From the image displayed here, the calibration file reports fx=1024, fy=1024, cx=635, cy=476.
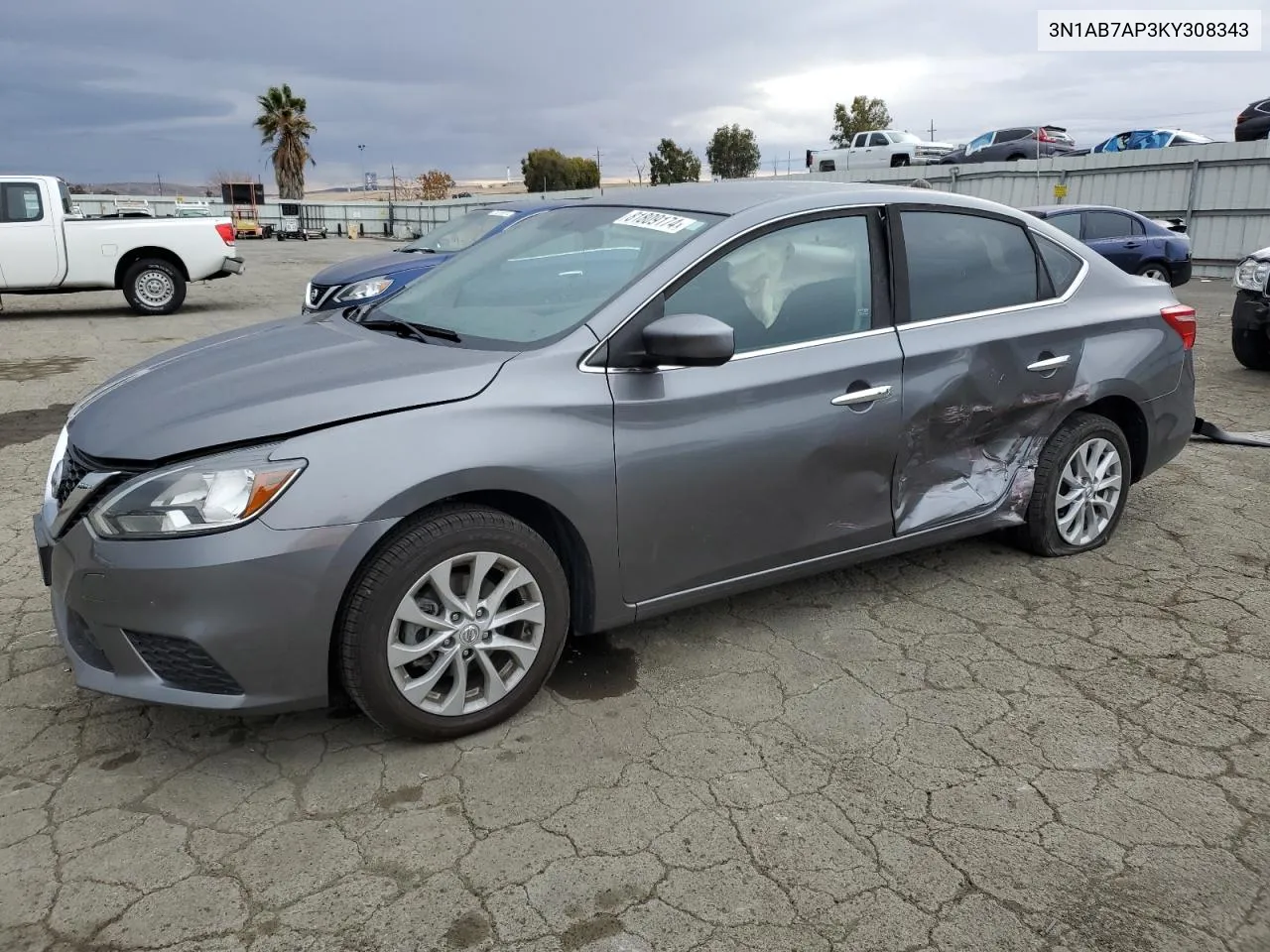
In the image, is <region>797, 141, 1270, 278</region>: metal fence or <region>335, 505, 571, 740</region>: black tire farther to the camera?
<region>797, 141, 1270, 278</region>: metal fence

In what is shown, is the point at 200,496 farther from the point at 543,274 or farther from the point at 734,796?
the point at 734,796

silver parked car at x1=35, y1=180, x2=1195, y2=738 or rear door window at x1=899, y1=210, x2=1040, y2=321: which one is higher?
rear door window at x1=899, y1=210, x2=1040, y2=321

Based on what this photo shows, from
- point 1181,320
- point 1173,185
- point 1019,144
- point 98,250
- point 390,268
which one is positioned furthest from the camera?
point 1019,144

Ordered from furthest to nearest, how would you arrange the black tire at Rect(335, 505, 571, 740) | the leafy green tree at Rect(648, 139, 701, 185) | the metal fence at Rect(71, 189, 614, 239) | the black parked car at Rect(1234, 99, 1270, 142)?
1. the leafy green tree at Rect(648, 139, 701, 185)
2. the metal fence at Rect(71, 189, 614, 239)
3. the black parked car at Rect(1234, 99, 1270, 142)
4. the black tire at Rect(335, 505, 571, 740)

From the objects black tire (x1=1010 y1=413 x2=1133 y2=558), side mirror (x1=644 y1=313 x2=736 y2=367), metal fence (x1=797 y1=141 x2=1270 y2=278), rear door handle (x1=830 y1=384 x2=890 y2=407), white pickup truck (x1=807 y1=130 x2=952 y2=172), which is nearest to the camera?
side mirror (x1=644 y1=313 x2=736 y2=367)

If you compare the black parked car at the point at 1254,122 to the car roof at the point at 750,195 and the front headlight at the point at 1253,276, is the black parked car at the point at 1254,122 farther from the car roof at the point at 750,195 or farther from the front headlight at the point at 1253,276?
the car roof at the point at 750,195

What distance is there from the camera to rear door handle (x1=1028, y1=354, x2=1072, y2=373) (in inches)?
162

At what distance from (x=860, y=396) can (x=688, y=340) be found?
0.84 m

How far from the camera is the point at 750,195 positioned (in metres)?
3.78

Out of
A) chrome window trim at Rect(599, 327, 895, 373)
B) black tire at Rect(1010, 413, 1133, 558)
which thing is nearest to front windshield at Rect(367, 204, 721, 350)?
chrome window trim at Rect(599, 327, 895, 373)

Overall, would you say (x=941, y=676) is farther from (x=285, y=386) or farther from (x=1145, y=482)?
(x=1145, y=482)

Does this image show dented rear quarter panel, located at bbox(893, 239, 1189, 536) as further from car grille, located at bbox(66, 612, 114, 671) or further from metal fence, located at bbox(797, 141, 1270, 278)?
metal fence, located at bbox(797, 141, 1270, 278)

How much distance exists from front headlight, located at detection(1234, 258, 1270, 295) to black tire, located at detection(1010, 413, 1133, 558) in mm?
4886

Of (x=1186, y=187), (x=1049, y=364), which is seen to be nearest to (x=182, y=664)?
(x=1049, y=364)
